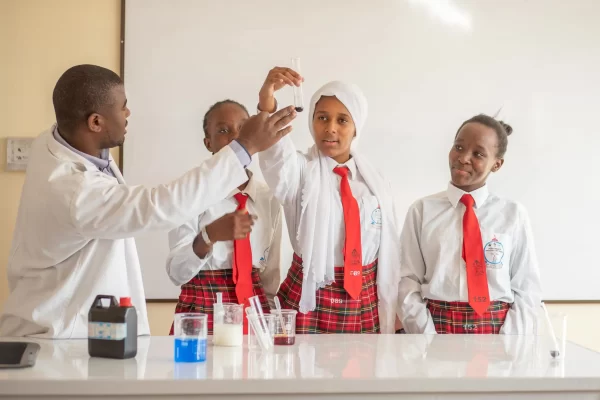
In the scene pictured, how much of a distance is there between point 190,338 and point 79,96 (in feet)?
2.70

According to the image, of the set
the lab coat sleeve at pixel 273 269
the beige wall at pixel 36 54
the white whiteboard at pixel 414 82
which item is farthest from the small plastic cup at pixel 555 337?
the beige wall at pixel 36 54

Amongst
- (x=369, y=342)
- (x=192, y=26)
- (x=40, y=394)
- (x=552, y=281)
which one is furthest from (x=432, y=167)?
(x=40, y=394)

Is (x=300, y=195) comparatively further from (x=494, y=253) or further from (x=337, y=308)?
(x=494, y=253)

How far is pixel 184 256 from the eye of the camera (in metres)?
2.49

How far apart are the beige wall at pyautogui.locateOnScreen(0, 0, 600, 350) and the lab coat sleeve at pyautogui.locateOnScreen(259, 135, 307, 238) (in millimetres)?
1170

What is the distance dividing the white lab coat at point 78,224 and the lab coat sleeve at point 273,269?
2.79 ft

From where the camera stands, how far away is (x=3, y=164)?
10.8 ft

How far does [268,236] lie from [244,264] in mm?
204

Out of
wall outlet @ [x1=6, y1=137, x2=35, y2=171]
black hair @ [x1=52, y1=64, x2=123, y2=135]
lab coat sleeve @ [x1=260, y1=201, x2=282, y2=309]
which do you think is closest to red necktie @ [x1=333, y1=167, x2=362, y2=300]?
lab coat sleeve @ [x1=260, y1=201, x2=282, y2=309]

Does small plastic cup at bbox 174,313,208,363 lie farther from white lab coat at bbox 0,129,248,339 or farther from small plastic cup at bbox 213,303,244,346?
white lab coat at bbox 0,129,248,339

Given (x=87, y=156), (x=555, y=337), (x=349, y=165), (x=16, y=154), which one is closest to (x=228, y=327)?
(x=87, y=156)

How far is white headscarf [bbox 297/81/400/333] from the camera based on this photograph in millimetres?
2506

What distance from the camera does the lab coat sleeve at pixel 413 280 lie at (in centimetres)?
258

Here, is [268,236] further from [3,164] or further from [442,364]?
[3,164]
